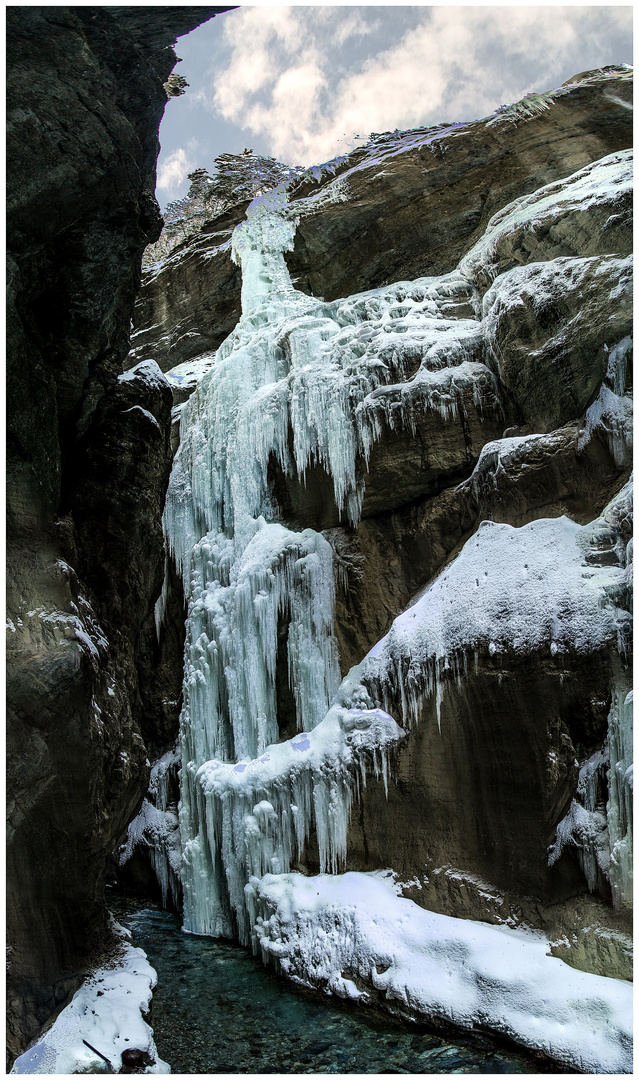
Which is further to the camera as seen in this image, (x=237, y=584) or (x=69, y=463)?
(x=237, y=584)

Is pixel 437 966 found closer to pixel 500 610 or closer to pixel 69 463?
pixel 500 610

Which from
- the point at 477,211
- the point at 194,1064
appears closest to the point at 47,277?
the point at 194,1064

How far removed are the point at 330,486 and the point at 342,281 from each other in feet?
16.7

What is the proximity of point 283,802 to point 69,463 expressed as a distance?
4.73 metres

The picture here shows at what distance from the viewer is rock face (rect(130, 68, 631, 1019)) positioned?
6789 millimetres

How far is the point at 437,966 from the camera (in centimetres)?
667

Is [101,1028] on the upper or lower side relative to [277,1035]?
upper

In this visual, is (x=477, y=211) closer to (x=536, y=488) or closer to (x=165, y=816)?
(x=536, y=488)

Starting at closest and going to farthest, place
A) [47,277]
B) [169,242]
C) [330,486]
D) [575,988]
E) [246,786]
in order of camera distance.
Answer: [575,988] → [47,277] → [246,786] → [330,486] → [169,242]

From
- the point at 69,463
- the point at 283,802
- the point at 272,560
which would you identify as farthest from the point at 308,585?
the point at 69,463

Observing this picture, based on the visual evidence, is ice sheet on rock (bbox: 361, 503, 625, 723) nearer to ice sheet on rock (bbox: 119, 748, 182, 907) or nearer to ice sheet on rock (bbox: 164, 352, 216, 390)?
ice sheet on rock (bbox: 119, 748, 182, 907)

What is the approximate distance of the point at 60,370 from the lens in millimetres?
6844

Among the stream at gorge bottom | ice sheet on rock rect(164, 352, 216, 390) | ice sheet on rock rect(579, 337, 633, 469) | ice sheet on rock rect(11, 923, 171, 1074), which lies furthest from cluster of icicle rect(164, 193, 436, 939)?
A: ice sheet on rock rect(11, 923, 171, 1074)

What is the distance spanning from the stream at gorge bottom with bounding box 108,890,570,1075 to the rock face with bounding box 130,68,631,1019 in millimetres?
1056
